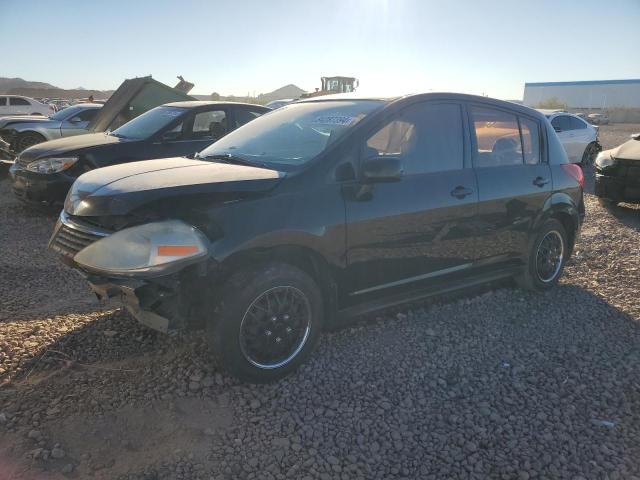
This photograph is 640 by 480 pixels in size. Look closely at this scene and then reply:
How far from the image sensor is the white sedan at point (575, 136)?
40.9ft

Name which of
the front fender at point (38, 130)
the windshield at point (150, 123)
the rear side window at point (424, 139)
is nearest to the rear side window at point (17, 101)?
the front fender at point (38, 130)

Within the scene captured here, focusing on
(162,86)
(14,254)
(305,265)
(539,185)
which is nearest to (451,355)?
(305,265)

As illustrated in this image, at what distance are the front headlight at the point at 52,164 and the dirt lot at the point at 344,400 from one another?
2.52 metres

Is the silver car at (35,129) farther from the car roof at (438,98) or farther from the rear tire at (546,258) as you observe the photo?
the rear tire at (546,258)

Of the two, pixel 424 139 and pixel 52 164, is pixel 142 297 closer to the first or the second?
pixel 424 139

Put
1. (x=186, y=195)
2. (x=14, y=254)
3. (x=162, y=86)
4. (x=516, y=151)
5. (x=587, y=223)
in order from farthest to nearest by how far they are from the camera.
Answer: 1. (x=162, y=86)
2. (x=587, y=223)
3. (x=14, y=254)
4. (x=516, y=151)
5. (x=186, y=195)

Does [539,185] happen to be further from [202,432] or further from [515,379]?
[202,432]

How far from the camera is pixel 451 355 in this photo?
141 inches

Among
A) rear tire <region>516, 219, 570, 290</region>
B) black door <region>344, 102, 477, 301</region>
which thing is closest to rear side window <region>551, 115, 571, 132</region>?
rear tire <region>516, 219, 570, 290</region>

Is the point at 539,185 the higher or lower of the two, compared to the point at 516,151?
lower

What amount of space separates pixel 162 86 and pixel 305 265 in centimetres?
873

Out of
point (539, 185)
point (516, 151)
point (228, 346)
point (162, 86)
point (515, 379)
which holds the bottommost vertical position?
point (515, 379)

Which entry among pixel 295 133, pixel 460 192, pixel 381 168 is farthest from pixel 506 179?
pixel 295 133

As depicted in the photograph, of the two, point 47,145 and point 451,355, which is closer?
point 451,355
